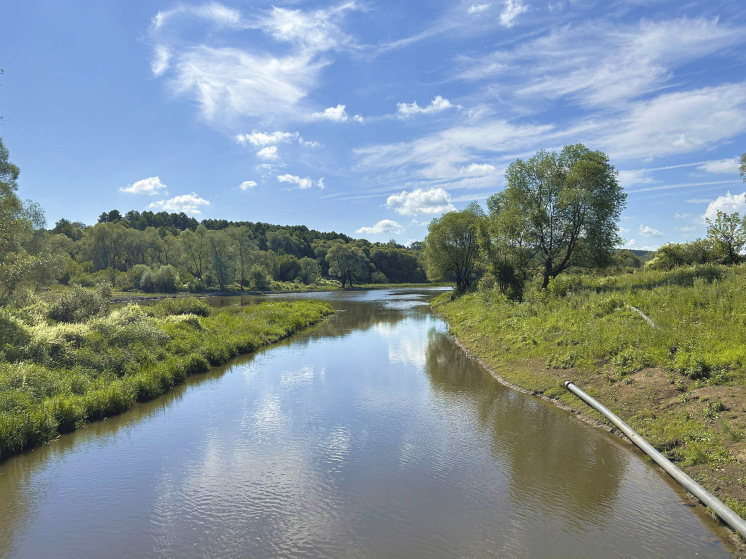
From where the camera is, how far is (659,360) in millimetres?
13625

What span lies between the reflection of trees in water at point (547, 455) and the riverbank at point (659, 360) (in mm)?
1059

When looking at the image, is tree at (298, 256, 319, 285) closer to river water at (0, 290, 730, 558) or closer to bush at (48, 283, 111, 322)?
bush at (48, 283, 111, 322)

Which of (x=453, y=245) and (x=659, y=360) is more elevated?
(x=453, y=245)

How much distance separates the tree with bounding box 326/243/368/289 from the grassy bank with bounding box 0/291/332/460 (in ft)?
277

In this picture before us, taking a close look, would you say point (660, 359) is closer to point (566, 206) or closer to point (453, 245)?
point (566, 206)

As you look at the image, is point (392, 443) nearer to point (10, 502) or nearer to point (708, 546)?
point (708, 546)

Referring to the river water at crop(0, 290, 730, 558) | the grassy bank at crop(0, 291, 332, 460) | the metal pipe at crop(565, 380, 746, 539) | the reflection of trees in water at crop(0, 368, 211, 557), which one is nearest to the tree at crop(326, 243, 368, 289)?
the grassy bank at crop(0, 291, 332, 460)

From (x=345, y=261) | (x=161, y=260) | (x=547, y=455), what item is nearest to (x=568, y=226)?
(x=547, y=455)

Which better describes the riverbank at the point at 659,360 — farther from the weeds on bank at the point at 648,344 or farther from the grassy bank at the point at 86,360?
the grassy bank at the point at 86,360

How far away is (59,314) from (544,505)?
26.4 m

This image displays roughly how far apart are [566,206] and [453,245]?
3071 cm

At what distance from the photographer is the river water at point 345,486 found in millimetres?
7688

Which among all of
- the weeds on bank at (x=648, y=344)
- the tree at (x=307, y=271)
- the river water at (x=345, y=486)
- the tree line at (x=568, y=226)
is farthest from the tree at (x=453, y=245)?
the tree at (x=307, y=271)

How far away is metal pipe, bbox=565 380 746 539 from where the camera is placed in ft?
25.0
